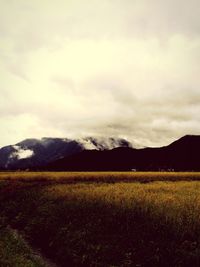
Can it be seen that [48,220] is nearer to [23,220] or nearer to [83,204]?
[83,204]

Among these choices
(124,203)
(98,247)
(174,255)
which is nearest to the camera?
(174,255)

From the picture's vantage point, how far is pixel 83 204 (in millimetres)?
22859

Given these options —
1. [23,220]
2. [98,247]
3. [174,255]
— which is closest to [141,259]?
[174,255]

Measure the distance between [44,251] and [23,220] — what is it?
7.85m

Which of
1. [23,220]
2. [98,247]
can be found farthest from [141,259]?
[23,220]

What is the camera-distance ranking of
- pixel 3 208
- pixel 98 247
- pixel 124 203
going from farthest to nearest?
pixel 3 208, pixel 124 203, pixel 98 247

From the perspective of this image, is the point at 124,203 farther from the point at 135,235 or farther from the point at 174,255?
the point at 174,255

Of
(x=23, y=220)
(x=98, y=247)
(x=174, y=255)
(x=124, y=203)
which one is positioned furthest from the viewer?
Answer: (x=23, y=220)

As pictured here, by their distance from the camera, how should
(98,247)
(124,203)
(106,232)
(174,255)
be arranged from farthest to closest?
(124,203), (106,232), (98,247), (174,255)

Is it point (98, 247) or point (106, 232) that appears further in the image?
point (106, 232)

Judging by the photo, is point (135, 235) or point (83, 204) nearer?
point (135, 235)

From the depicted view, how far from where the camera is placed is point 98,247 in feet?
52.2

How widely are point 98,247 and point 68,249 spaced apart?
5.35ft

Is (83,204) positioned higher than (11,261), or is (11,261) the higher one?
(83,204)
